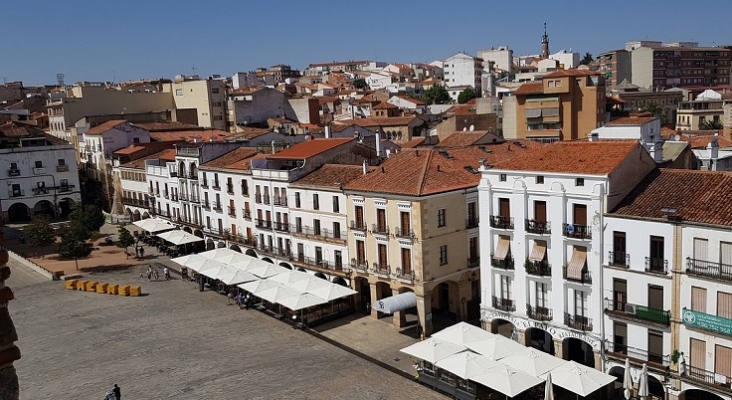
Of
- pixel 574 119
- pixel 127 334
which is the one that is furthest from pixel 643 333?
pixel 574 119

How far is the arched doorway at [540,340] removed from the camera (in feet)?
113

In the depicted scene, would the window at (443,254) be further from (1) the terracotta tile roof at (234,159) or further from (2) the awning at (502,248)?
(1) the terracotta tile roof at (234,159)

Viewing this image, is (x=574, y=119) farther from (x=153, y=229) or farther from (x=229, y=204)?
(x=153, y=229)

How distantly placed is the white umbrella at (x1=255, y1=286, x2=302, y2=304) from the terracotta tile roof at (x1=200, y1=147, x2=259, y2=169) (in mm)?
17664

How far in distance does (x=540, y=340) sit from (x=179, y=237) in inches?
1511

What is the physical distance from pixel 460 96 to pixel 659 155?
402 ft

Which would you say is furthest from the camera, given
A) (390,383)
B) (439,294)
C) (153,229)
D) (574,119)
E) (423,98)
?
(423,98)

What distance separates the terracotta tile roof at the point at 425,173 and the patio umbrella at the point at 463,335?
28.8 ft

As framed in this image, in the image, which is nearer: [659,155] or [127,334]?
[659,155]

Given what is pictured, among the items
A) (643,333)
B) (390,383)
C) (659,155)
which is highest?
(659,155)

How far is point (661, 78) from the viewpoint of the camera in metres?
149

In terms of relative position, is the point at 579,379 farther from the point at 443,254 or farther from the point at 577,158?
the point at 443,254

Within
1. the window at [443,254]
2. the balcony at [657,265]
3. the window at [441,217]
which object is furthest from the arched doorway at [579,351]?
the window at [441,217]

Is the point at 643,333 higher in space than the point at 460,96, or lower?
lower
